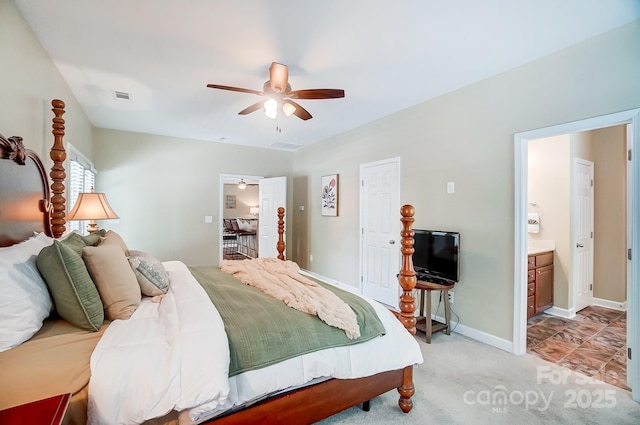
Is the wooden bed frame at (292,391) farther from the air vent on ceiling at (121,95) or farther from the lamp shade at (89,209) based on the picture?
the air vent on ceiling at (121,95)

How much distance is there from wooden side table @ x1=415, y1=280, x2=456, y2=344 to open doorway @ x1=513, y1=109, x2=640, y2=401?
1.99ft

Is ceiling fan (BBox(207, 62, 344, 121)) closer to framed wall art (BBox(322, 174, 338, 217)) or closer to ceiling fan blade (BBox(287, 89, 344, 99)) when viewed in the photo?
ceiling fan blade (BBox(287, 89, 344, 99))

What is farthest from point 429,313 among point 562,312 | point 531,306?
point 562,312

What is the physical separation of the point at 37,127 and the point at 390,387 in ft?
10.8

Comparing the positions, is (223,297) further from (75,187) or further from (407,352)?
(75,187)

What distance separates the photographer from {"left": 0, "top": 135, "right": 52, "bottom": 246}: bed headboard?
1.66 metres

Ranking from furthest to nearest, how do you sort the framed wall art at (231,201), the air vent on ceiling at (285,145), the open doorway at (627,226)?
1. the framed wall art at (231,201)
2. the air vent on ceiling at (285,145)
3. the open doorway at (627,226)

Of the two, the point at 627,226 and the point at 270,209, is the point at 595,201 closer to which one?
the point at 627,226

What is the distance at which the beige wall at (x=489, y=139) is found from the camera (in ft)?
7.41

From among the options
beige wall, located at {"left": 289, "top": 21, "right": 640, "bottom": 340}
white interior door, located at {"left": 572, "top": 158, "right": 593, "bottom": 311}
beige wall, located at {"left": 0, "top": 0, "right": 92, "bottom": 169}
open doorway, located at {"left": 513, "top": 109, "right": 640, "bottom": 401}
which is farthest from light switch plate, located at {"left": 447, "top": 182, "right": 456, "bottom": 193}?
beige wall, located at {"left": 0, "top": 0, "right": 92, "bottom": 169}

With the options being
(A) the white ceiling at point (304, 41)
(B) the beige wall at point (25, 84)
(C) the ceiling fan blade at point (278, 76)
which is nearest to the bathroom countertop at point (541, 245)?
(A) the white ceiling at point (304, 41)

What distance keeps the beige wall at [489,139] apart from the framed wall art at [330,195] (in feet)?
3.01

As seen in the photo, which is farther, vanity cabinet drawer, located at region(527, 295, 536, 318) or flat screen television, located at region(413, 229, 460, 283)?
vanity cabinet drawer, located at region(527, 295, 536, 318)

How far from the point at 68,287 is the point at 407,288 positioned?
1951 millimetres
